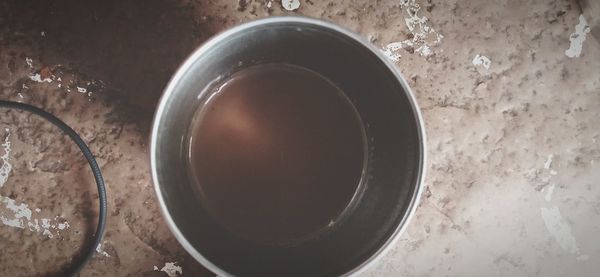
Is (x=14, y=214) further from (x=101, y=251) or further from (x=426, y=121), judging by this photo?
(x=426, y=121)

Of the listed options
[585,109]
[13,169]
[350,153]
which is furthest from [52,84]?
[585,109]

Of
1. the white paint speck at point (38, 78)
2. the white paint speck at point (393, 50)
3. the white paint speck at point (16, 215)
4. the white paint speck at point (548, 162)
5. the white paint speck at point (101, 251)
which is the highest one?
the white paint speck at point (393, 50)

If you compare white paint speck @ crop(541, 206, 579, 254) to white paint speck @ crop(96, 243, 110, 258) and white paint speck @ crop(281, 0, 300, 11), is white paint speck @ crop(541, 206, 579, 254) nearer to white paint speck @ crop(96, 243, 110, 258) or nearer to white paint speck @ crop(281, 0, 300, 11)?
white paint speck @ crop(281, 0, 300, 11)

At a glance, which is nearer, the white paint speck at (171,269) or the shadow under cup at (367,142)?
the shadow under cup at (367,142)

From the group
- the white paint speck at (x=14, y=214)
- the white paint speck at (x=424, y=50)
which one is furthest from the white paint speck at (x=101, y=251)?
the white paint speck at (x=424, y=50)

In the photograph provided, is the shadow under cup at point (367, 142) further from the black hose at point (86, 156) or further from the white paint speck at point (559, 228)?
the white paint speck at point (559, 228)

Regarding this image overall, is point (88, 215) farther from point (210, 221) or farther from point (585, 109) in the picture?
point (585, 109)
